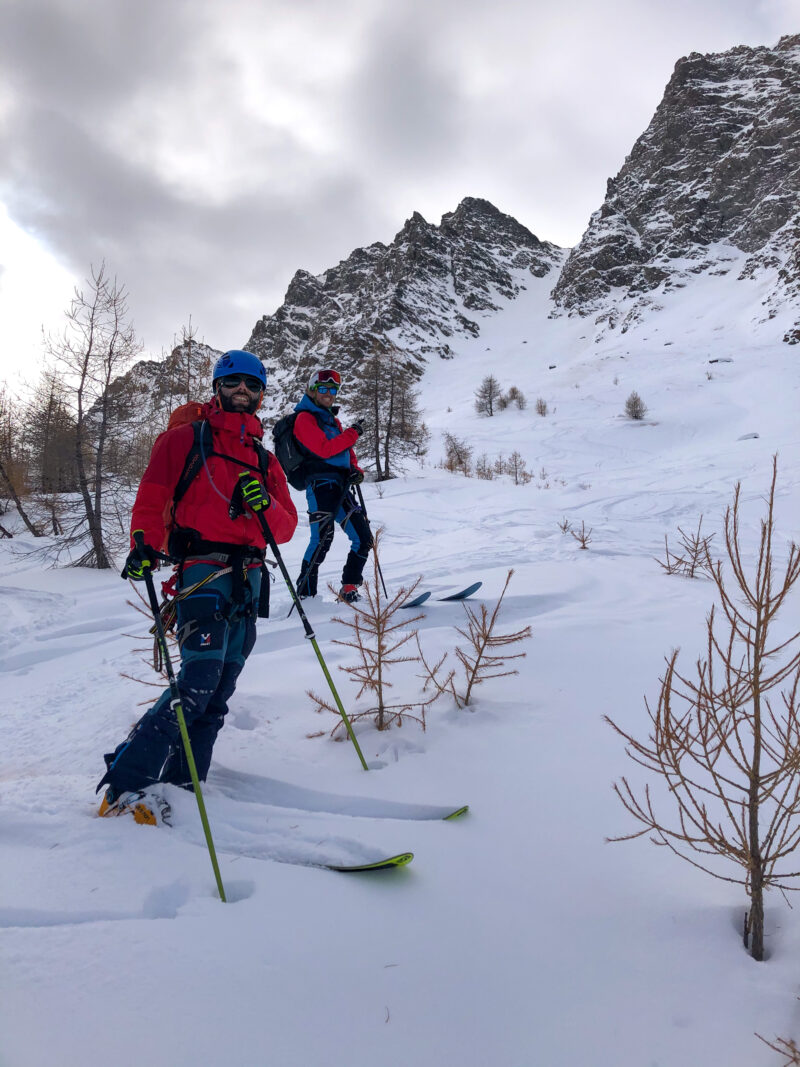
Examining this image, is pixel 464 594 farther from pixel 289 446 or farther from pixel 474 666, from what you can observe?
pixel 289 446

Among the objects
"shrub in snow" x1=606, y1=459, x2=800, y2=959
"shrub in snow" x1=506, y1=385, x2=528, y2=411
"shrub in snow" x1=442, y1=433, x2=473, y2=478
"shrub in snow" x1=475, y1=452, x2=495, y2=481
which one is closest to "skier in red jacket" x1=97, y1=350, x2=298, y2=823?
"shrub in snow" x1=606, y1=459, x2=800, y2=959

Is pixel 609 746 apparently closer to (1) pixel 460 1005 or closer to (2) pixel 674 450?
(1) pixel 460 1005

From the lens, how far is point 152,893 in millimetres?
1754

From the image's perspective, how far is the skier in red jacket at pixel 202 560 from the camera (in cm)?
227

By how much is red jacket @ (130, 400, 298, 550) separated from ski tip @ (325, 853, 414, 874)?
59.3 inches

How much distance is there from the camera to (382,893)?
179cm

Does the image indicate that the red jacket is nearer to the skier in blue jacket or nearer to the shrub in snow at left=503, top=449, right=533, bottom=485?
the skier in blue jacket

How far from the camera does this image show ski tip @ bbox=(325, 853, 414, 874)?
71.9 inches

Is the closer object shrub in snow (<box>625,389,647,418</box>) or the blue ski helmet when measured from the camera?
the blue ski helmet

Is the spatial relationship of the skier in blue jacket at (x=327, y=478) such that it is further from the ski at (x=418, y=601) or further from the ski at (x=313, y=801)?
the ski at (x=313, y=801)

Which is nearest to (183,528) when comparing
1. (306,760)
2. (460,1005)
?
(306,760)

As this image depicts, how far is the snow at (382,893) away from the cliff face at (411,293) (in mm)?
50507

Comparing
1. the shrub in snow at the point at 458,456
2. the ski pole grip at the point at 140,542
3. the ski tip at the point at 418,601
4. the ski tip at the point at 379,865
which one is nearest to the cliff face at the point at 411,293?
the shrub in snow at the point at 458,456

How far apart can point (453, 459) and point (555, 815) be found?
18.3 meters
